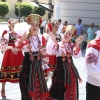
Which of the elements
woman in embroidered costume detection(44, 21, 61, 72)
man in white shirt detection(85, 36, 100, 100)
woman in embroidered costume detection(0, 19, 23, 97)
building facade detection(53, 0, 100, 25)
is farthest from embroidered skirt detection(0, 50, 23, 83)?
building facade detection(53, 0, 100, 25)

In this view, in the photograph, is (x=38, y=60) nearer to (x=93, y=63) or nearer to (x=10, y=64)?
(x=10, y=64)

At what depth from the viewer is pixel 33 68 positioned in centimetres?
473

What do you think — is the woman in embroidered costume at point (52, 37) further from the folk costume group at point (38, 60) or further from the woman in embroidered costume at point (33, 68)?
the woman in embroidered costume at point (33, 68)

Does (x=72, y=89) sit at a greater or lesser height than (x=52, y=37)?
lesser

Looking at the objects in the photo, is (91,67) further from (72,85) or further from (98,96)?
(72,85)

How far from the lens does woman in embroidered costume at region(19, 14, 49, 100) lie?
4.72 metres

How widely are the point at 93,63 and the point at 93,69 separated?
7 centimetres

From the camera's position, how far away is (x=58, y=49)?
5090mm

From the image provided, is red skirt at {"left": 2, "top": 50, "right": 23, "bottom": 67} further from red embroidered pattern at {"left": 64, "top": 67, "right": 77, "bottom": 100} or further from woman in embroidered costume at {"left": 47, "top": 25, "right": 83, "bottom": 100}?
red embroidered pattern at {"left": 64, "top": 67, "right": 77, "bottom": 100}

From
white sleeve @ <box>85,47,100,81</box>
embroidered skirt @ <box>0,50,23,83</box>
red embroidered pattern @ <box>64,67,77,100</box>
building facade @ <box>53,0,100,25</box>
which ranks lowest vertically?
red embroidered pattern @ <box>64,67,77,100</box>

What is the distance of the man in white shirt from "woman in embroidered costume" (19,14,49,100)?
125cm

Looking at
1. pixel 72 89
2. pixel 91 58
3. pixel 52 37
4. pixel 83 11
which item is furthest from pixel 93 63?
pixel 83 11

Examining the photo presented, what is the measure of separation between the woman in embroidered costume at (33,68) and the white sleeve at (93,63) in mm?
1415

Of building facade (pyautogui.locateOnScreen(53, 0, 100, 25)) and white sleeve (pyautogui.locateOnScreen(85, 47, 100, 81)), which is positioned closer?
white sleeve (pyautogui.locateOnScreen(85, 47, 100, 81))
